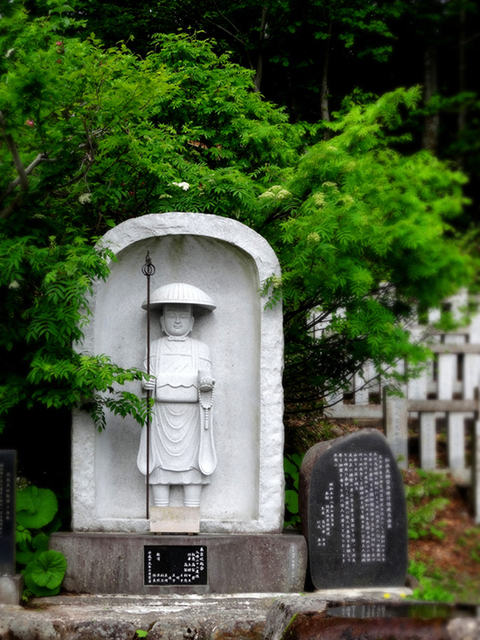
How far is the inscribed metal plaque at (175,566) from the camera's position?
5.24 metres

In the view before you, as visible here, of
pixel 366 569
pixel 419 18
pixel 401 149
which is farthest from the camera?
pixel 366 569

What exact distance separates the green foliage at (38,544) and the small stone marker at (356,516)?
2089 millimetres

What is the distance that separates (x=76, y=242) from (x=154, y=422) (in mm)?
1780

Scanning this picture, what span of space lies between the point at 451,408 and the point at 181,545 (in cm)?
485

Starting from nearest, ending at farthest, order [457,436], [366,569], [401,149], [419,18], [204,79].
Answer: [457,436]
[419,18]
[401,149]
[366,569]
[204,79]

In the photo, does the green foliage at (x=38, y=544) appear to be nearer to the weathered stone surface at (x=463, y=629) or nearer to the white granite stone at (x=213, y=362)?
the white granite stone at (x=213, y=362)

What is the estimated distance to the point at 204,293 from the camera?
5852 mm

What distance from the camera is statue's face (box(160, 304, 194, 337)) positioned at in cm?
585

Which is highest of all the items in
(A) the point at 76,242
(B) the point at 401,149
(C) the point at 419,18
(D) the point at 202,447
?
(A) the point at 76,242

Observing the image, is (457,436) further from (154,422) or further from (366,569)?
(154,422)

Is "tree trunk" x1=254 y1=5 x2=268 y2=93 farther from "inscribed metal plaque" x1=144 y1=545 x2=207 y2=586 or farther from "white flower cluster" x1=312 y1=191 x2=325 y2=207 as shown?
"inscribed metal plaque" x1=144 y1=545 x2=207 y2=586

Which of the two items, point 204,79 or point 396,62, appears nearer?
point 396,62

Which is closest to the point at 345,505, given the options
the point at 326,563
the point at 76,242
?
the point at 326,563

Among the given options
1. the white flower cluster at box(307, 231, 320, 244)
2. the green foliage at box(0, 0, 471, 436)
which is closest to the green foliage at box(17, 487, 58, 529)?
the green foliage at box(0, 0, 471, 436)
